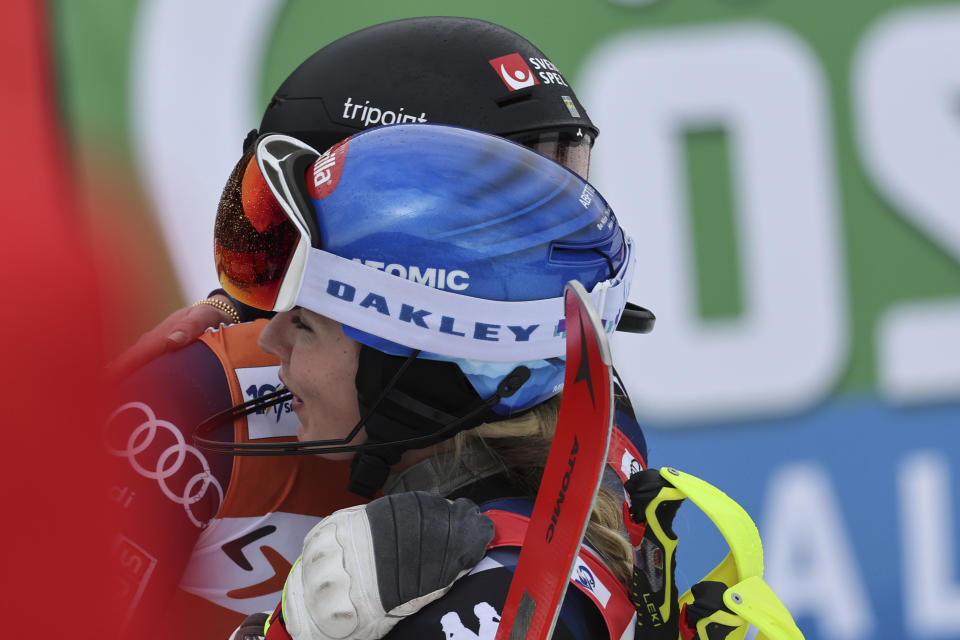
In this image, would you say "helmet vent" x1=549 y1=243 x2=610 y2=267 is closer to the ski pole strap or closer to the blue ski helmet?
the blue ski helmet

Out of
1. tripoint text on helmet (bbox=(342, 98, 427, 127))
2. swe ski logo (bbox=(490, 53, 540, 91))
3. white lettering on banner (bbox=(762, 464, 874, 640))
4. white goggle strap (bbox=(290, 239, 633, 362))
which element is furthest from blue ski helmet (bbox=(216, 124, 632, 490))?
white lettering on banner (bbox=(762, 464, 874, 640))

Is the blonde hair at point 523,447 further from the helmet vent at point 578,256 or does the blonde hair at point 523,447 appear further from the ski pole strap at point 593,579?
the helmet vent at point 578,256

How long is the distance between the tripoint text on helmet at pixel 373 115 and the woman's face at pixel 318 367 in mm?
677

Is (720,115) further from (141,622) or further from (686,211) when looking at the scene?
(141,622)

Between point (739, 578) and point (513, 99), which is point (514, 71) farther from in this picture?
point (739, 578)

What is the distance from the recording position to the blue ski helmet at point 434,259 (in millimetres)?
1126

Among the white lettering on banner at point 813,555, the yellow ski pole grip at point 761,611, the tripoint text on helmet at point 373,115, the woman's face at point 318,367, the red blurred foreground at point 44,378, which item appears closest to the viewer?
the red blurred foreground at point 44,378

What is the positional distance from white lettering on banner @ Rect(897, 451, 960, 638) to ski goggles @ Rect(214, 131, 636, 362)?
2704 mm

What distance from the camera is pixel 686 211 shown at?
11.8 ft

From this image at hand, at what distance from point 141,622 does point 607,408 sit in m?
0.74

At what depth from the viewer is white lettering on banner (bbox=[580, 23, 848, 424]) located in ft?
11.5

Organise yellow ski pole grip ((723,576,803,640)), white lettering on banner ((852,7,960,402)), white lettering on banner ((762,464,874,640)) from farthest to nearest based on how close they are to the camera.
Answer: white lettering on banner ((852,7,960,402)) < white lettering on banner ((762,464,874,640)) < yellow ski pole grip ((723,576,803,640))

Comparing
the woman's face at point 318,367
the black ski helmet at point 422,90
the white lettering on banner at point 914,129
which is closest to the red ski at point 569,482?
the woman's face at point 318,367

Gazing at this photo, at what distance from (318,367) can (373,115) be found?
747mm
